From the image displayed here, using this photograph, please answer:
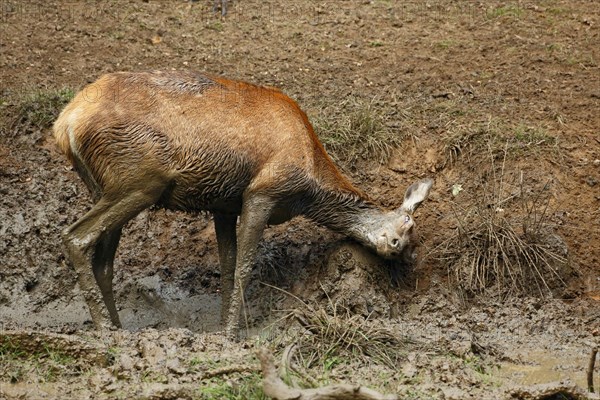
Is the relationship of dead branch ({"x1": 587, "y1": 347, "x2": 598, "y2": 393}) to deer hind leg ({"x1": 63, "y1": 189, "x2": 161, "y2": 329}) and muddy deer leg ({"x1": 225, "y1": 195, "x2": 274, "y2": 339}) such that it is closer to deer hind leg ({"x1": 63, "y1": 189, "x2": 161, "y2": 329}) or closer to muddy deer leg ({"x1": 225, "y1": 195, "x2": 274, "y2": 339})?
muddy deer leg ({"x1": 225, "y1": 195, "x2": 274, "y2": 339})

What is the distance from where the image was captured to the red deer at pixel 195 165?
7.91 meters

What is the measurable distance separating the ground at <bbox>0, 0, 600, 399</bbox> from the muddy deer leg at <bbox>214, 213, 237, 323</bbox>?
37 centimetres

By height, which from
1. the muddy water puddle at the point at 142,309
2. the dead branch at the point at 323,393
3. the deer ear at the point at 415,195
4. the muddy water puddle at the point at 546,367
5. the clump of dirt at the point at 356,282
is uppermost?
the dead branch at the point at 323,393

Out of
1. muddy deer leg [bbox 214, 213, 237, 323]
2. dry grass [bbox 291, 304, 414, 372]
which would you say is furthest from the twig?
muddy deer leg [bbox 214, 213, 237, 323]

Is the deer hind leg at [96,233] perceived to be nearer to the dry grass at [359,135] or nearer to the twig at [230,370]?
the twig at [230,370]

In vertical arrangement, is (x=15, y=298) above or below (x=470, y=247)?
below

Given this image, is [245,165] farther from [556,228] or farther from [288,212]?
[556,228]

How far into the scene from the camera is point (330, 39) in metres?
12.1

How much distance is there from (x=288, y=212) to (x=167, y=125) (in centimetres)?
132

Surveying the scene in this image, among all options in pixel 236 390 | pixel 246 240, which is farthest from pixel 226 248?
pixel 236 390

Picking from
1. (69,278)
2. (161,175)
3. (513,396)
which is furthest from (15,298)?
(513,396)

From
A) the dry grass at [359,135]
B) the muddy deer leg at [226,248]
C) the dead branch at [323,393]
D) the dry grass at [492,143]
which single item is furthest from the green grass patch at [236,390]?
the dry grass at [492,143]

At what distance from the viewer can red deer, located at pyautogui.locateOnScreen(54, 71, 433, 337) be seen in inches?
312

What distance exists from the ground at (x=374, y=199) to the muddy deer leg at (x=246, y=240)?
28 centimetres
